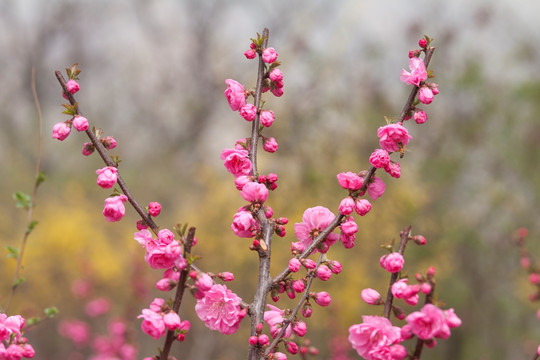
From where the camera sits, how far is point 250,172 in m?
1.30

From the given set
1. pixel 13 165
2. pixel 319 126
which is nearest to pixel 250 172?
pixel 319 126

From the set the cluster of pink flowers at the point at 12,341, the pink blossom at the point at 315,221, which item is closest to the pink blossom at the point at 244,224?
the pink blossom at the point at 315,221

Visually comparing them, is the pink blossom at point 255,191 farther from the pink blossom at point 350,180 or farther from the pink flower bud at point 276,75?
the pink flower bud at point 276,75

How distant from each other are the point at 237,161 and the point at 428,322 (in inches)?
23.2

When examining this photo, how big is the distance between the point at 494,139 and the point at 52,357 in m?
7.82

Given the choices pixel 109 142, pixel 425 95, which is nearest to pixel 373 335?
pixel 425 95

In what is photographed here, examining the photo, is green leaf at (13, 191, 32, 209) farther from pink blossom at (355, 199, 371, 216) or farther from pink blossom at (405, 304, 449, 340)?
pink blossom at (405, 304, 449, 340)

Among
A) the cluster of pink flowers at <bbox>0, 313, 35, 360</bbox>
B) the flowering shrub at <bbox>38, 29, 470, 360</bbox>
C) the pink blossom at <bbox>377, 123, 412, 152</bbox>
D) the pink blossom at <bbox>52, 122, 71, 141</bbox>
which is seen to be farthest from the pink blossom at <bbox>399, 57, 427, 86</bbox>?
the cluster of pink flowers at <bbox>0, 313, 35, 360</bbox>

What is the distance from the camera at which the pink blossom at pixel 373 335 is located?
3.40 feet

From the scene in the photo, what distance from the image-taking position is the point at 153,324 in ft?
3.32

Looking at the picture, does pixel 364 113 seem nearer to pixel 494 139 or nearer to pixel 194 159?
pixel 494 139

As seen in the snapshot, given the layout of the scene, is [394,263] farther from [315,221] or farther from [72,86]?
[72,86]

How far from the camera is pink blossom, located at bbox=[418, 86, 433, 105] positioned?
119cm

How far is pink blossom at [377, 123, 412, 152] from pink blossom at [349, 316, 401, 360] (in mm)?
396
